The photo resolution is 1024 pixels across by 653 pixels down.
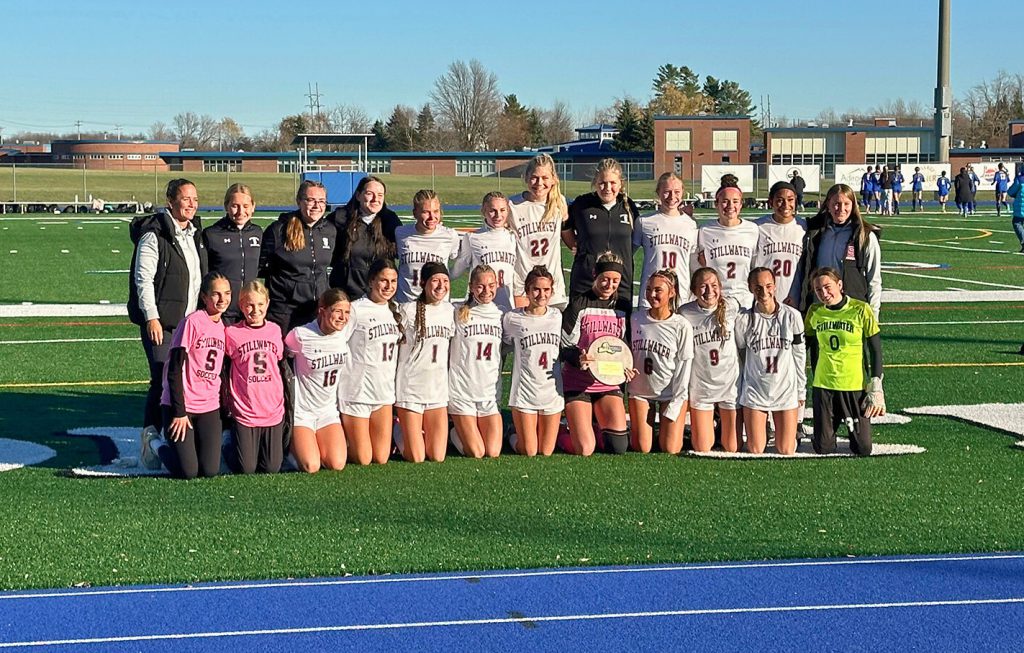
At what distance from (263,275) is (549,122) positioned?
124 metres

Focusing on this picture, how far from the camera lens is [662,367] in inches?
317

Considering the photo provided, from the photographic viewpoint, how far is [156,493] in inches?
272

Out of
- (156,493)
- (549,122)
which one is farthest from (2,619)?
(549,122)

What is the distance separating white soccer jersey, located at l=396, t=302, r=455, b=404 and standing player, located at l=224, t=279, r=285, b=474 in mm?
768

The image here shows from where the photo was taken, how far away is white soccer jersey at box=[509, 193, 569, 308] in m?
8.25

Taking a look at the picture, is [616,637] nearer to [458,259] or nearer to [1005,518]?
[1005,518]

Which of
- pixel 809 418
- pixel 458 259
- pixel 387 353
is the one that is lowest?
pixel 809 418

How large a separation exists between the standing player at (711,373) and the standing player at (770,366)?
0.08 meters

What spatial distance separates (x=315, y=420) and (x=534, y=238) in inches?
71.4

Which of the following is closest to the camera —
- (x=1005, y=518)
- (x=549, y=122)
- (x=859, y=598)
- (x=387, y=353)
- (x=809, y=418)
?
(x=859, y=598)

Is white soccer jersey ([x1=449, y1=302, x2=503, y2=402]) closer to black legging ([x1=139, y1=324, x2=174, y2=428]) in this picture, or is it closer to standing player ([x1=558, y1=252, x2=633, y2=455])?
standing player ([x1=558, y1=252, x2=633, y2=455])

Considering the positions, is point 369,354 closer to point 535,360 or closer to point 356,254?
point 356,254

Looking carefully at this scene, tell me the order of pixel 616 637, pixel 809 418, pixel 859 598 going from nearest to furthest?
pixel 616 637 < pixel 859 598 < pixel 809 418

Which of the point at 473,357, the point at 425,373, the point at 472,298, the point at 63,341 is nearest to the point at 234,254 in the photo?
the point at 425,373
